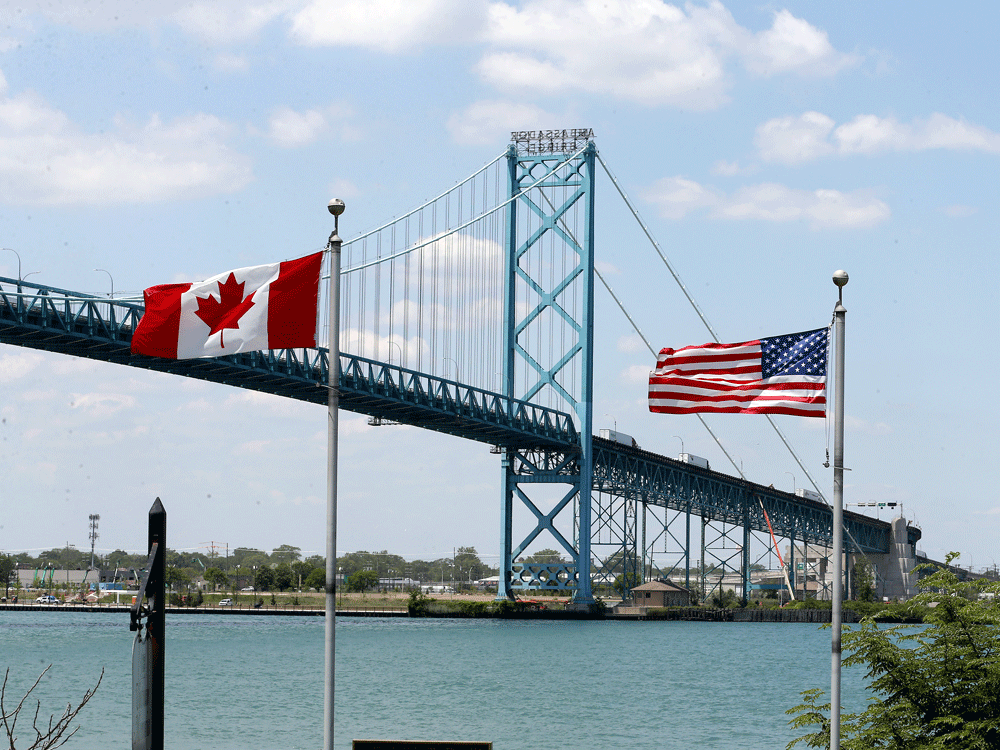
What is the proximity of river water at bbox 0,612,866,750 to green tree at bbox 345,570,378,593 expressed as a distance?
3265 inches

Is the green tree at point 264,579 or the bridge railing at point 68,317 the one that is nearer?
the bridge railing at point 68,317

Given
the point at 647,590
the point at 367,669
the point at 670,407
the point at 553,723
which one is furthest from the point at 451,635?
the point at 670,407

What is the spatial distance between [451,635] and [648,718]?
35.0 meters

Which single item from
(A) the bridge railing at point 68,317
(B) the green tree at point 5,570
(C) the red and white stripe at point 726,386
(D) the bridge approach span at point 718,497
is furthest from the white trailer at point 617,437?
(B) the green tree at point 5,570

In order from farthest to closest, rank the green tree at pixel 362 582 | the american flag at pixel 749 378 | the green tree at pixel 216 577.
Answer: the green tree at pixel 362 582, the green tree at pixel 216 577, the american flag at pixel 749 378

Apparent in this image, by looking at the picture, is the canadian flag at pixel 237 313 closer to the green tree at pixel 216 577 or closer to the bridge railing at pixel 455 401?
the bridge railing at pixel 455 401

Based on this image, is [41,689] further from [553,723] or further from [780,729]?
[780,729]

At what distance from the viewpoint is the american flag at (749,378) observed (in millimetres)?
14945

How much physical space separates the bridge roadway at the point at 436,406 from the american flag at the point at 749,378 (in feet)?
59.1

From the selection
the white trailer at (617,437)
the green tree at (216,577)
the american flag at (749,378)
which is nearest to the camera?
the american flag at (749,378)

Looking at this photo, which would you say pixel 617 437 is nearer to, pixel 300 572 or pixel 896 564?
pixel 896 564

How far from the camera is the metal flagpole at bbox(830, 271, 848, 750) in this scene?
43.6 feet

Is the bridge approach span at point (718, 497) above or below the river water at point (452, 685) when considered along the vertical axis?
above

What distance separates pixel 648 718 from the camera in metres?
34.2
